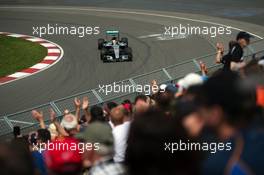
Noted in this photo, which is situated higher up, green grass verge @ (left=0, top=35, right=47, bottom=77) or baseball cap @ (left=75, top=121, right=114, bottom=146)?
baseball cap @ (left=75, top=121, right=114, bottom=146)

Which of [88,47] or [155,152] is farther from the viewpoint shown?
[88,47]

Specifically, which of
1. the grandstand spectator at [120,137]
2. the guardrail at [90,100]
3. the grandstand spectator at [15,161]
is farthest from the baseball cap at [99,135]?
the guardrail at [90,100]

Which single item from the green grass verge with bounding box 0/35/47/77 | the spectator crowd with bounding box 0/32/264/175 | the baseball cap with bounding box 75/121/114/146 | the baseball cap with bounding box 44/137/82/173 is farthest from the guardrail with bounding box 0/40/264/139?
the green grass verge with bounding box 0/35/47/77

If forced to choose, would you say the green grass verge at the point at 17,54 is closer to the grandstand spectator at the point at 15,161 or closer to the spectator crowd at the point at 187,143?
the spectator crowd at the point at 187,143

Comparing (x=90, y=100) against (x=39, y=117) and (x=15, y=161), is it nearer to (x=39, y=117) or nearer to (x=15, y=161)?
(x=39, y=117)

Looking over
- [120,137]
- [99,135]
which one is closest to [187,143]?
[99,135]

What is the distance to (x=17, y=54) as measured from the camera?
1850 centimetres

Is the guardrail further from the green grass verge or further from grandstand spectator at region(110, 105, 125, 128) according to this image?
the green grass verge

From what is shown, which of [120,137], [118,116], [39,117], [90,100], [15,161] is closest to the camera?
[15,161]

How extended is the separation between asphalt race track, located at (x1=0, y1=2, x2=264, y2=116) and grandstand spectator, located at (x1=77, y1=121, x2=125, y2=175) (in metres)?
8.49

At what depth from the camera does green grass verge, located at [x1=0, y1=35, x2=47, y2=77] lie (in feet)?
54.6

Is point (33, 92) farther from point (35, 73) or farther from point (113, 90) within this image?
point (113, 90)

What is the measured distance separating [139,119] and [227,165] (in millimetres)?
→ 609

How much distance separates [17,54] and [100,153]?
50.2 ft
